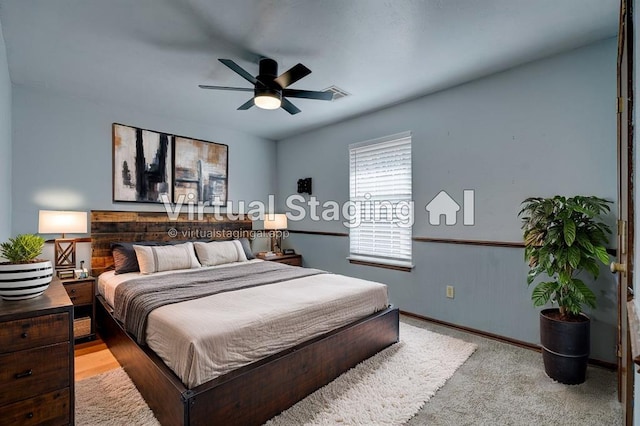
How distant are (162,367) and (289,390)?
79 centimetres

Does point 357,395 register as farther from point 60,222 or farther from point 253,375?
point 60,222

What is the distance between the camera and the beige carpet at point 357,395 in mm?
1873

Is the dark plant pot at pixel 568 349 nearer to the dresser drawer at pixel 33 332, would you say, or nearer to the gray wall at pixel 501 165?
the gray wall at pixel 501 165

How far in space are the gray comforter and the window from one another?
3.84 feet

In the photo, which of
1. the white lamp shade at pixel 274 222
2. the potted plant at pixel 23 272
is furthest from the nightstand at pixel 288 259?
the potted plant at pixel 23 272

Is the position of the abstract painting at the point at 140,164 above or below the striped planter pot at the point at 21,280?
above

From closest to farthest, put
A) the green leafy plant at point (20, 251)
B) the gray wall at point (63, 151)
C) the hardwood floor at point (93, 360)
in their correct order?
the green leafy plant at point (20, 251) < the hardwood floor at point (93, 360) < the gray wall at point (63, 151)

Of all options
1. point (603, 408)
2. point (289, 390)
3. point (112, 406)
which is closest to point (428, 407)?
point (289, 390)

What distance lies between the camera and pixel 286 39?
2.39 meters

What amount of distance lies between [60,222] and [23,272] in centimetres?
177

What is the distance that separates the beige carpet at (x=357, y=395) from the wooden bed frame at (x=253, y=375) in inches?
2.9

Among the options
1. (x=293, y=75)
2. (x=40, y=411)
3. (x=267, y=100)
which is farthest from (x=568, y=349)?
(x=40, y=411)

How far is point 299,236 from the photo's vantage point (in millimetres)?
5141

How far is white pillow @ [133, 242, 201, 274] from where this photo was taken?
3287 millimetres
